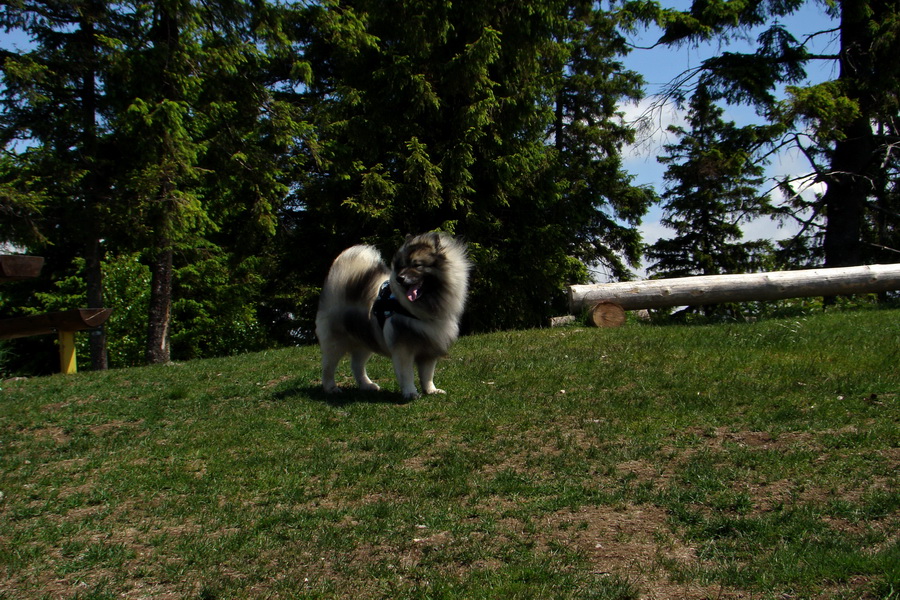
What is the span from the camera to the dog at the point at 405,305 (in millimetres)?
8578

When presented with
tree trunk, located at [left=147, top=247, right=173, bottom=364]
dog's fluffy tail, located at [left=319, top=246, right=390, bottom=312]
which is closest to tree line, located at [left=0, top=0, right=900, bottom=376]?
tree trunk, located at [left=147, top=247, right=173, bottom=364]

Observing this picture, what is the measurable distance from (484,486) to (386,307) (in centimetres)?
329

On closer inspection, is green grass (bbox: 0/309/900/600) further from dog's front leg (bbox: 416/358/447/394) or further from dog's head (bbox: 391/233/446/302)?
dog's head (bbox: 391/233/446/302)

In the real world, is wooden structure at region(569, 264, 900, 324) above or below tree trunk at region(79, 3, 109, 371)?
below

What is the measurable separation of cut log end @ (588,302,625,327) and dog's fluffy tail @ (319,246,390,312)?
704 centimetres

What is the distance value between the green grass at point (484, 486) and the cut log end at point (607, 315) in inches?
191

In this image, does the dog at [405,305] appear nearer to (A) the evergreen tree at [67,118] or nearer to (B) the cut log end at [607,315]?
(B) the cut log end at [607,315]

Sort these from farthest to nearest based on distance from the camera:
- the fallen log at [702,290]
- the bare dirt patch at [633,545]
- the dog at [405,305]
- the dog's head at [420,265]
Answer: the fallen log at [702,290] → the dog at [405,305] → the dog's head at [420,265] → the bare dirt patch at [633,545]

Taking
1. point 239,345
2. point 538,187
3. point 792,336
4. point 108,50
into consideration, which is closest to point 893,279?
point 792,336

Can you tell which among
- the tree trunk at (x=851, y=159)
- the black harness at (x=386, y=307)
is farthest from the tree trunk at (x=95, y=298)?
the tree trunk at (x=851, y=159)

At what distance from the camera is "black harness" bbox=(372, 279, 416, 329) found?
862cm

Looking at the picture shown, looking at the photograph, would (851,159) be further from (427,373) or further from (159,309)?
(159,309)

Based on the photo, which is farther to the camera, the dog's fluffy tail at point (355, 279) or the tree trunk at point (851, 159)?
the tree trunk at point (851, 159)

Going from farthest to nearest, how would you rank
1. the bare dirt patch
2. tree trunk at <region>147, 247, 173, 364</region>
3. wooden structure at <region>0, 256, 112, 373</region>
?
tree trunk at <region>147, 247, 173, 364</region>
wooden structure at <region>0, 256, 112, 373</region>
the bare dirt patch
